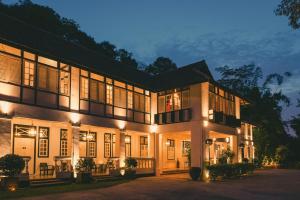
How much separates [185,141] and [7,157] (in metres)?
20.4

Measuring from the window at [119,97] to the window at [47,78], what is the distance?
513 cm

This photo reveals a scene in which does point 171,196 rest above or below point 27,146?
below

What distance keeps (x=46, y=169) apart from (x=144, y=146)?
9165 millimetres

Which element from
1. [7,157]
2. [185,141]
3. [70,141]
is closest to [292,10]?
[7,157]

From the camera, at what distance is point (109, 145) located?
24703 millimetres

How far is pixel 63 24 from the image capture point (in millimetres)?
41562

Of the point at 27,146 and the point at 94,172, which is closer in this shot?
the point at 27,146

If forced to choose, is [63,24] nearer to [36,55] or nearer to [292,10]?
[36,55]

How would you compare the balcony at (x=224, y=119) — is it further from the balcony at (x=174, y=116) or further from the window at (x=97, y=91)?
the window at (x=97, y=91)

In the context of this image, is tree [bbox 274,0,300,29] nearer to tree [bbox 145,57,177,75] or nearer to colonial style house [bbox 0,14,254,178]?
colonial style house [bbox 0,14,254,178]

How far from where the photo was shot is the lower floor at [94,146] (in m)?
18.9

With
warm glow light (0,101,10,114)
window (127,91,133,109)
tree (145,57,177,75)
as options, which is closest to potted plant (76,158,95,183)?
warm glow light (0,101,10,114)

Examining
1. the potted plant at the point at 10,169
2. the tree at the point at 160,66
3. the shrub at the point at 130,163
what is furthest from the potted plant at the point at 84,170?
the tree at the point at 160,66

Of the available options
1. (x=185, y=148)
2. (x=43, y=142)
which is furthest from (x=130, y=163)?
(x=185, y=148)
